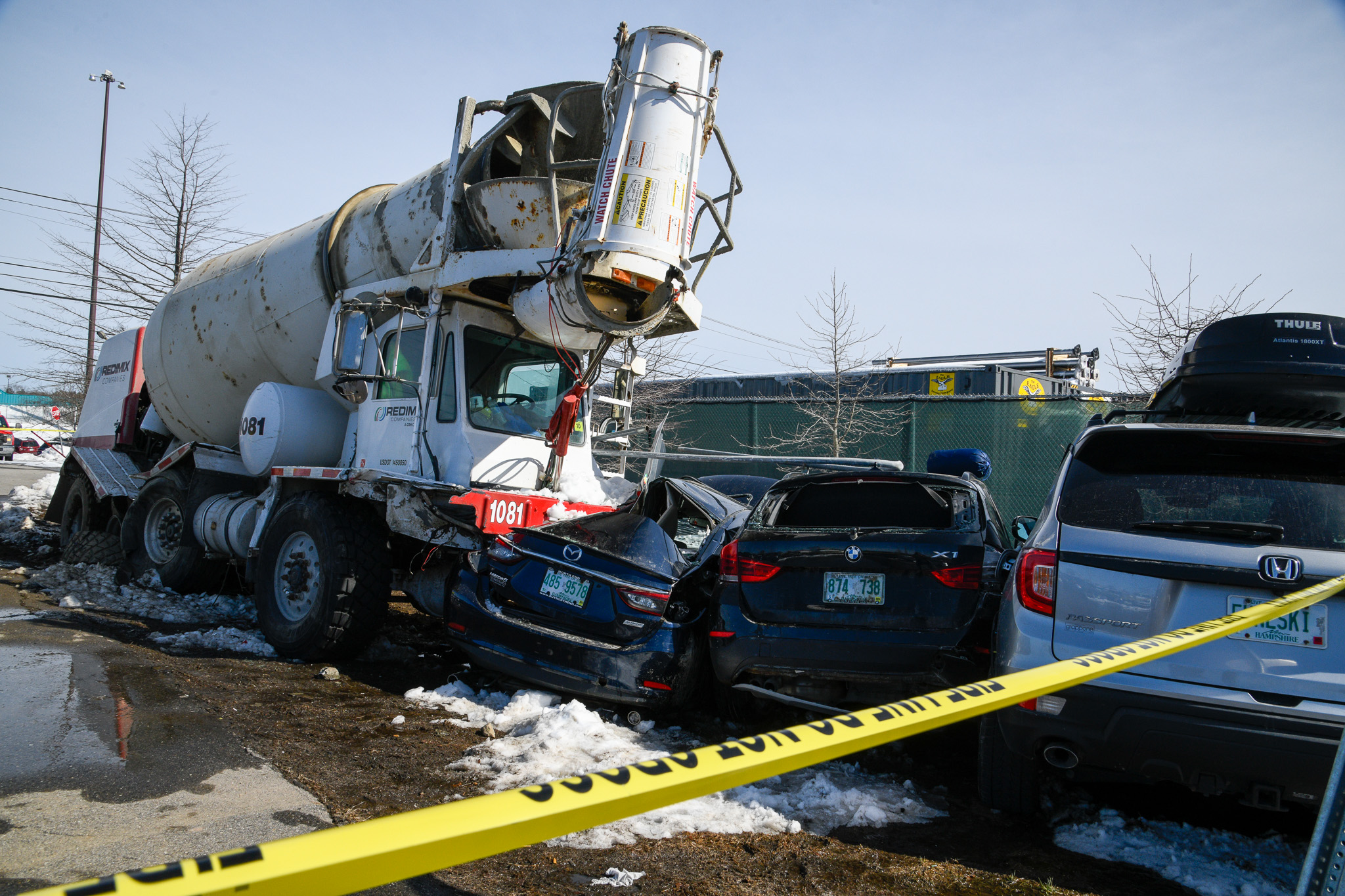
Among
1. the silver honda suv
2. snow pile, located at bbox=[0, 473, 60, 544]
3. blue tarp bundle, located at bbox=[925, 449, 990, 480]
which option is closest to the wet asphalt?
the silver honda suv

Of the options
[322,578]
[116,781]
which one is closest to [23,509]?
[322,578]

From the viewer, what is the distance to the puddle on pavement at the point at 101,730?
3.58 metres

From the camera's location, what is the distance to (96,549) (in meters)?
9.69

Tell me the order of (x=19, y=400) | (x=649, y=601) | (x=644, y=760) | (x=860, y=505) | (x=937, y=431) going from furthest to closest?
(x=19, y=400), (x=937, y=431), (x=860, y=505), (x=649, y=601), (x=644, y=760)

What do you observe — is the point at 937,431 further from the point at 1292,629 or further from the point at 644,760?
the point at 1292,629

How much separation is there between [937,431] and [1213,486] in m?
9.81

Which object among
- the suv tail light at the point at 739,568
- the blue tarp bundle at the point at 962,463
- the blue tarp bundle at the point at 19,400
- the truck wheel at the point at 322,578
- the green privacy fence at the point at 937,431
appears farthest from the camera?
the blue tarp bundle at the point at 19,400

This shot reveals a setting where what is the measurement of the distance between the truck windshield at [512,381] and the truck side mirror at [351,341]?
1.00 metres

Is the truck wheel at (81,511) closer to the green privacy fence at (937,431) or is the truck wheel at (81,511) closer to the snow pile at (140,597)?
the snow pile at (140,597)

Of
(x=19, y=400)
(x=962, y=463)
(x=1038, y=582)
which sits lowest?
(x=1038, y=582)

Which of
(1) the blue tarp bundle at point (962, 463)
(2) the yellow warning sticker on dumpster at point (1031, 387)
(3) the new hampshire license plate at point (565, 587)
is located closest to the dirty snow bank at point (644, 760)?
(3) the new hampshire license plate at point (565, 587)

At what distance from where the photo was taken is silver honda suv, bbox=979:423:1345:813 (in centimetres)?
279

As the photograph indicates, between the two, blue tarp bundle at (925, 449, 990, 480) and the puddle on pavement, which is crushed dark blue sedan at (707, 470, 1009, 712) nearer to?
the puddle on pavement

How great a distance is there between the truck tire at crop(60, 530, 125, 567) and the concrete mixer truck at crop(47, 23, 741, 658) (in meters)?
2.73
